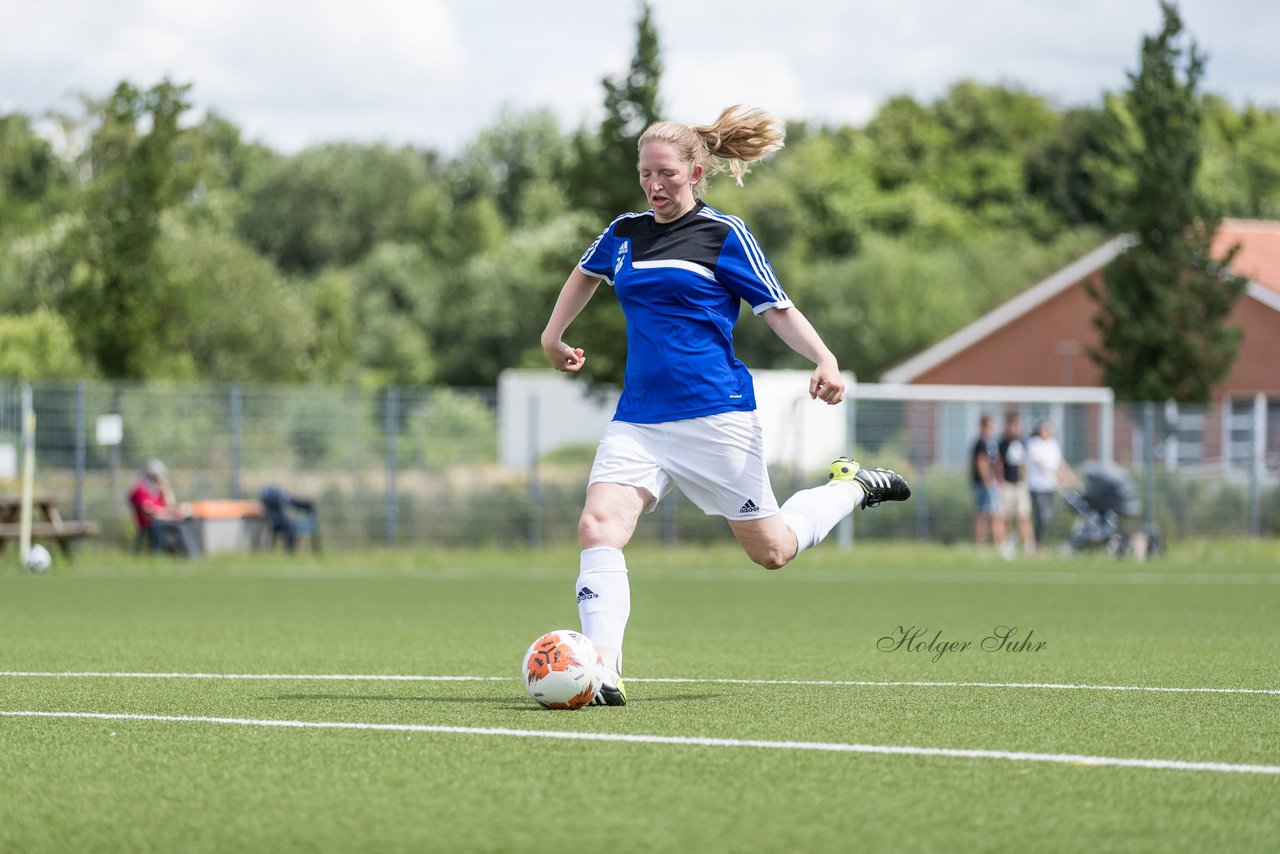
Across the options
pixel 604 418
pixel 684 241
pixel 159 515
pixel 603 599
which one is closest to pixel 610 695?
pixel 603 599

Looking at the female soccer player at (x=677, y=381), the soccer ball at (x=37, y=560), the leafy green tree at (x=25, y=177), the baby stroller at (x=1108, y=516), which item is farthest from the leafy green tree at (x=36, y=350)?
the female soccer player at (x=677, y=381)

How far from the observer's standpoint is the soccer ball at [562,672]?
697cm

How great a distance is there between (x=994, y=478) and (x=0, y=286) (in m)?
36.0

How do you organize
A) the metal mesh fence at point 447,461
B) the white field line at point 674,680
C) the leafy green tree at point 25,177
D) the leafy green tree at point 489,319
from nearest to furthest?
the white field line at point 674,680, the metal mesh fence at point 447,461, the leafy green tree at point 25,177, the leafy green tree at point 489,319

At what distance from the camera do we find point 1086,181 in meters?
75.3

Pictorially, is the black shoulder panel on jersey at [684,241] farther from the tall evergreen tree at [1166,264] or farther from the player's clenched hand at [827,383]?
the tall evergreen tree at [1166,264]

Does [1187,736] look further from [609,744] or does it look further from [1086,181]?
[1086,181]

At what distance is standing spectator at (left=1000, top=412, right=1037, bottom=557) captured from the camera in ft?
83.0

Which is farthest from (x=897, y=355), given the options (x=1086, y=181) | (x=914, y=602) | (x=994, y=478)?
(x=914, y=602)

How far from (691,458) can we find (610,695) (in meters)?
1.00

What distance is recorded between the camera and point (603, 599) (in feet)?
23.9

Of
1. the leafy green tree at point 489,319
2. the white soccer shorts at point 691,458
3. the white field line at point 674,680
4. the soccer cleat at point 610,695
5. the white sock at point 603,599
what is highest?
the leafy green tree at point 489,319

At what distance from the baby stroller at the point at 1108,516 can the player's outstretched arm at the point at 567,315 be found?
18.0 m

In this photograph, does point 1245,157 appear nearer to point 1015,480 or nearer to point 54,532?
point 1015,480
